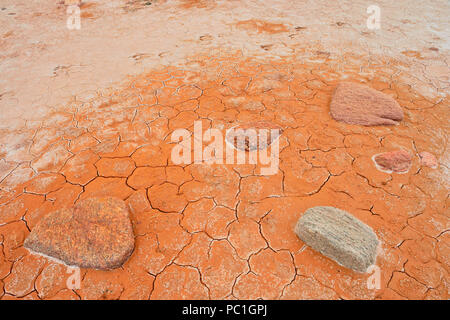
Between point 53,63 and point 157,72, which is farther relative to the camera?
point 53,63

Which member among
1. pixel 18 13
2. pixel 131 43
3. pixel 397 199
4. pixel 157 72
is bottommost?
pixel 397 199

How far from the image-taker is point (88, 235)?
63.6 inches

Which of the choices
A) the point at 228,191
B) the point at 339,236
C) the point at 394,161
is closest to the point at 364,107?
the point at 394,161

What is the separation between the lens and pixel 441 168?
6.84 ft

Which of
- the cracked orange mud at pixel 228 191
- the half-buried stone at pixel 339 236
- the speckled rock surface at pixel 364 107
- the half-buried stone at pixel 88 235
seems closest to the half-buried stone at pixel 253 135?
the cracked orange mud at pixel 228 191

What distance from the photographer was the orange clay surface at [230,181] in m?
1.52

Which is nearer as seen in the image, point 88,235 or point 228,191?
point 88,235

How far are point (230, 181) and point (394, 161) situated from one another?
144 cm

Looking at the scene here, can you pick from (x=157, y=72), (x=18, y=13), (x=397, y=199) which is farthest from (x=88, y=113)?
(x=18, y=13)

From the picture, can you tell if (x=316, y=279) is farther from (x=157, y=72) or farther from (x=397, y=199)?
(x=157, y=72)

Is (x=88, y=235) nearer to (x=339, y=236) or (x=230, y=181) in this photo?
(x=230, y=181)

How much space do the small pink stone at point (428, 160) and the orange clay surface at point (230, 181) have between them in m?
0.05
